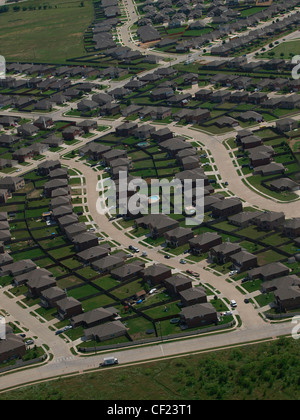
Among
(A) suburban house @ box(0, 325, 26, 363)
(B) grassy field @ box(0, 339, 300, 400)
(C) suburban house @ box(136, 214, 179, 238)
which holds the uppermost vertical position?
(C) suburban house @ box(136, 214, 179, 238)

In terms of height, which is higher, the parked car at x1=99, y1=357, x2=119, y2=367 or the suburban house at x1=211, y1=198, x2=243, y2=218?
the suburban house at x1=211, y1=198, x2=243, y2=218

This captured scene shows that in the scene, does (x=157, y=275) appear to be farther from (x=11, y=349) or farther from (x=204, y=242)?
(x=11, y=349)

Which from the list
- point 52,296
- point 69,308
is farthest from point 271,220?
point 52,296

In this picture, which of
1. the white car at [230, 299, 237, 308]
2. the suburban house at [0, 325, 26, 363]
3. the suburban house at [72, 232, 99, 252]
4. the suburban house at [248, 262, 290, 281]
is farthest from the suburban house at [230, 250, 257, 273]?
the suburban house at [0, 325, 26, 363]

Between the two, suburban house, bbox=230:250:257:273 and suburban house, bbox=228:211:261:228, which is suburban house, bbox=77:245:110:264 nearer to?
suburban house, bbox=228:211:261:228

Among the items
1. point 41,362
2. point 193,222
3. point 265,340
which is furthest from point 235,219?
point 41,362

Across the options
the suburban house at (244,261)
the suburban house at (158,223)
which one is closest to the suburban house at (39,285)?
the suburban house at (158,223)
